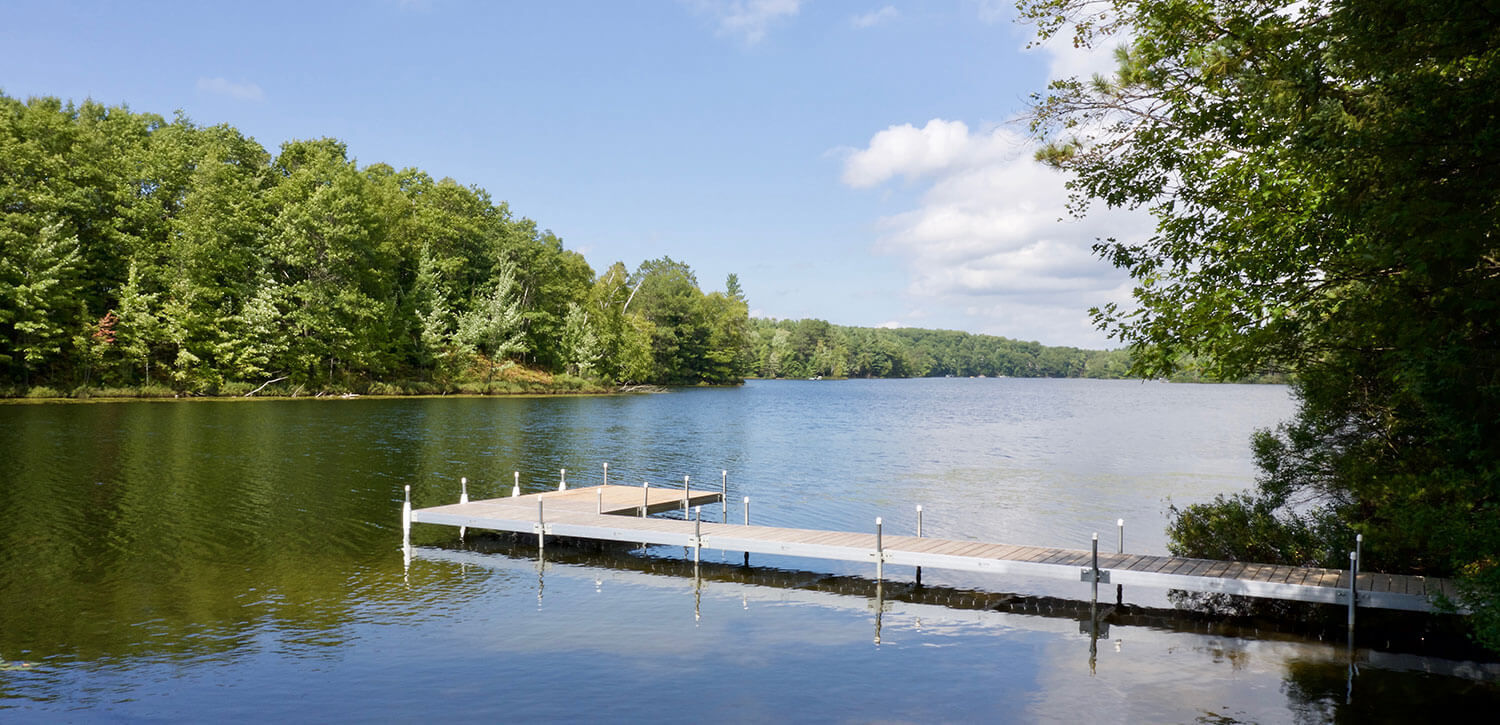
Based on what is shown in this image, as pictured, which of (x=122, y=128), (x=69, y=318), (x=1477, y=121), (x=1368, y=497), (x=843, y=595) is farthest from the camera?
(x=122, y=128)

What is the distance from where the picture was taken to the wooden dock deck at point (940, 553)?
12875mm

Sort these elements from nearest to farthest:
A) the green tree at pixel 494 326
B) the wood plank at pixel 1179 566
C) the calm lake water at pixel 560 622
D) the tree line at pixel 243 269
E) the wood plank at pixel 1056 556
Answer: the calm lake water at pixel 560 622 < the wood plank at pixel 1179 566 < the wood plank at pixel 1056 556 < the tree line at pixel 243 269 < the green tree at pixel 494 326

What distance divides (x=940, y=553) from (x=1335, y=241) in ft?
26.1

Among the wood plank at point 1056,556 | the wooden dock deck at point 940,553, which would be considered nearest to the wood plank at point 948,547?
the wooden dock deck at point 940,553

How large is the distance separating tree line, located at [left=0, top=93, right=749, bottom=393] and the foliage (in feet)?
190

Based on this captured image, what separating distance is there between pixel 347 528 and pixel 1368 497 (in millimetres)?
20209

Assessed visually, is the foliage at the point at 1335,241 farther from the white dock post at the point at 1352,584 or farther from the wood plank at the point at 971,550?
the wood plank at the point at 971,550

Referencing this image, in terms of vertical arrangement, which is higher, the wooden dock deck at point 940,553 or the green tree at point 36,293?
the green tree at point 36,293

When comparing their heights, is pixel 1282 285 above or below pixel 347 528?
above

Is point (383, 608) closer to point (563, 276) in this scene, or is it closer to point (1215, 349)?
point (1215, 349)

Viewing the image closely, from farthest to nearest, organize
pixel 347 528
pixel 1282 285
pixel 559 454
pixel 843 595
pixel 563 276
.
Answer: pixel 563 276 < pixel 559 454 < pixel 347 528 < pixel 843 595 < pixel 1282 285

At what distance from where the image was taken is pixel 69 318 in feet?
176

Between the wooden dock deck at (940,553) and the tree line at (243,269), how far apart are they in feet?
148

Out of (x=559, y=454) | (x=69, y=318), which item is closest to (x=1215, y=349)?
(x=559, y=454)
